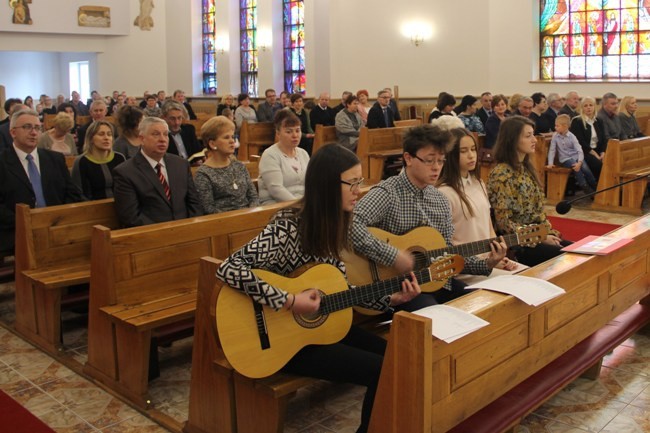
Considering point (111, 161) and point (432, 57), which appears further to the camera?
point (432, 57)

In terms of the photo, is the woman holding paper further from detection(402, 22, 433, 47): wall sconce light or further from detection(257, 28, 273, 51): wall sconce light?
detection(257, 28, 273, 51): wall sconce light

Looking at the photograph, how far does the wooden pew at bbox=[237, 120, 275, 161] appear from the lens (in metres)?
12.4

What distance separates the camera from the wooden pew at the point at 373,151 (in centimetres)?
1023

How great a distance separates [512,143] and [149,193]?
2.11 meters

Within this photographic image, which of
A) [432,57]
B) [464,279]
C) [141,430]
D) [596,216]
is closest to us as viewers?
[141,430]

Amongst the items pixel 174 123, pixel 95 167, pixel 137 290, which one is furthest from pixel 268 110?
pixel 137 290

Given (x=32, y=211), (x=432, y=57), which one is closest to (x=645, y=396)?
(x=32, y=211)

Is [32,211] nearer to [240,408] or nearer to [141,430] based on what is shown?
[141,430]

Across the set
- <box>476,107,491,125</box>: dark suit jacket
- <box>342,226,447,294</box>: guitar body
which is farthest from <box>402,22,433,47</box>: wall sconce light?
<box>342,226,447,294</box>: guitar body

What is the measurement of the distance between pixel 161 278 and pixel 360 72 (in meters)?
14.1

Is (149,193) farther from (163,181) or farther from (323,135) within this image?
(323,135)

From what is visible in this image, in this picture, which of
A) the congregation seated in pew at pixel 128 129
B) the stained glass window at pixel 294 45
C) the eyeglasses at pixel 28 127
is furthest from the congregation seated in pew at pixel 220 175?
the stained glass window at pixel 294 45

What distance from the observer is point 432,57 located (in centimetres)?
1612

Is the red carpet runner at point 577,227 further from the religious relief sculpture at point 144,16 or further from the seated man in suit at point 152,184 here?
the religious relief sculpture at point 144,16
